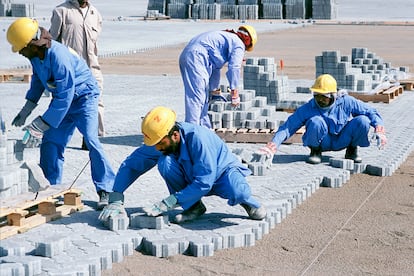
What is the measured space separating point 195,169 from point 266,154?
2716 millimetres

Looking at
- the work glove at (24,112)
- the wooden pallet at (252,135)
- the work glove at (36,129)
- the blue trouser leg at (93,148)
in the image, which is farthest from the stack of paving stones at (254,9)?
the work glove at (36,129)

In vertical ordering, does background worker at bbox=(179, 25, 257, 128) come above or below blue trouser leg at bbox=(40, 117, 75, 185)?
above

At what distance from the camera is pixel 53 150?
922 centimetres

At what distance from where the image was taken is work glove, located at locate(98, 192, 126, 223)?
8117 millimetres

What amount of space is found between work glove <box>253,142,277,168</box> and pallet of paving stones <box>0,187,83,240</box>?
2468 millimetres

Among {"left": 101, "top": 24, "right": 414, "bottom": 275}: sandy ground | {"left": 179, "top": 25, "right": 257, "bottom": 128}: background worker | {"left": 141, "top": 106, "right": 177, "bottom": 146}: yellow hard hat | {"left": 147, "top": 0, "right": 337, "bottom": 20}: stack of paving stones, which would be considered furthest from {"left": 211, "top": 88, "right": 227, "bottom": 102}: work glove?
{"left": 147, "top": 0, "right": 337, "bottom": 20}: stack of paving stones

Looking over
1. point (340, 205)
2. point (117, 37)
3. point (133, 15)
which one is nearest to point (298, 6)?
point (133, 15)

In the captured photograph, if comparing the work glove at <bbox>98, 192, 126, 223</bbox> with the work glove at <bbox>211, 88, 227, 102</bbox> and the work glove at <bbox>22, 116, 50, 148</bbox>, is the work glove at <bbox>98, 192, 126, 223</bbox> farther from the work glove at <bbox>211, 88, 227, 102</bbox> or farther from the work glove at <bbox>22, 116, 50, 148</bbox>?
the work glove at <bbox>211, 88, 227, 102</bbox>

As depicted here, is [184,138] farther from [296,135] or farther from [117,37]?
[117,37]

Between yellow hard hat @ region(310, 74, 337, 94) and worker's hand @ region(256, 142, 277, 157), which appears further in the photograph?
yellow hard hat @ region(310, 74, 337, 94)

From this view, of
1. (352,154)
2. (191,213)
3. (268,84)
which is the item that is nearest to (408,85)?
(268,84)

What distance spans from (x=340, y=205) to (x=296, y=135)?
2997mm

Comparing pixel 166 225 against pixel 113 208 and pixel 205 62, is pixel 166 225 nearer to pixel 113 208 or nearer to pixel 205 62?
pixel 113 208

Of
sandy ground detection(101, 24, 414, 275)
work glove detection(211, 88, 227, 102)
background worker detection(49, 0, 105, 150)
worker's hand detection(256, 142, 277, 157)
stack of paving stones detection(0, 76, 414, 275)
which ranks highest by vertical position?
background worker detection(49, 0, 105, 150)
